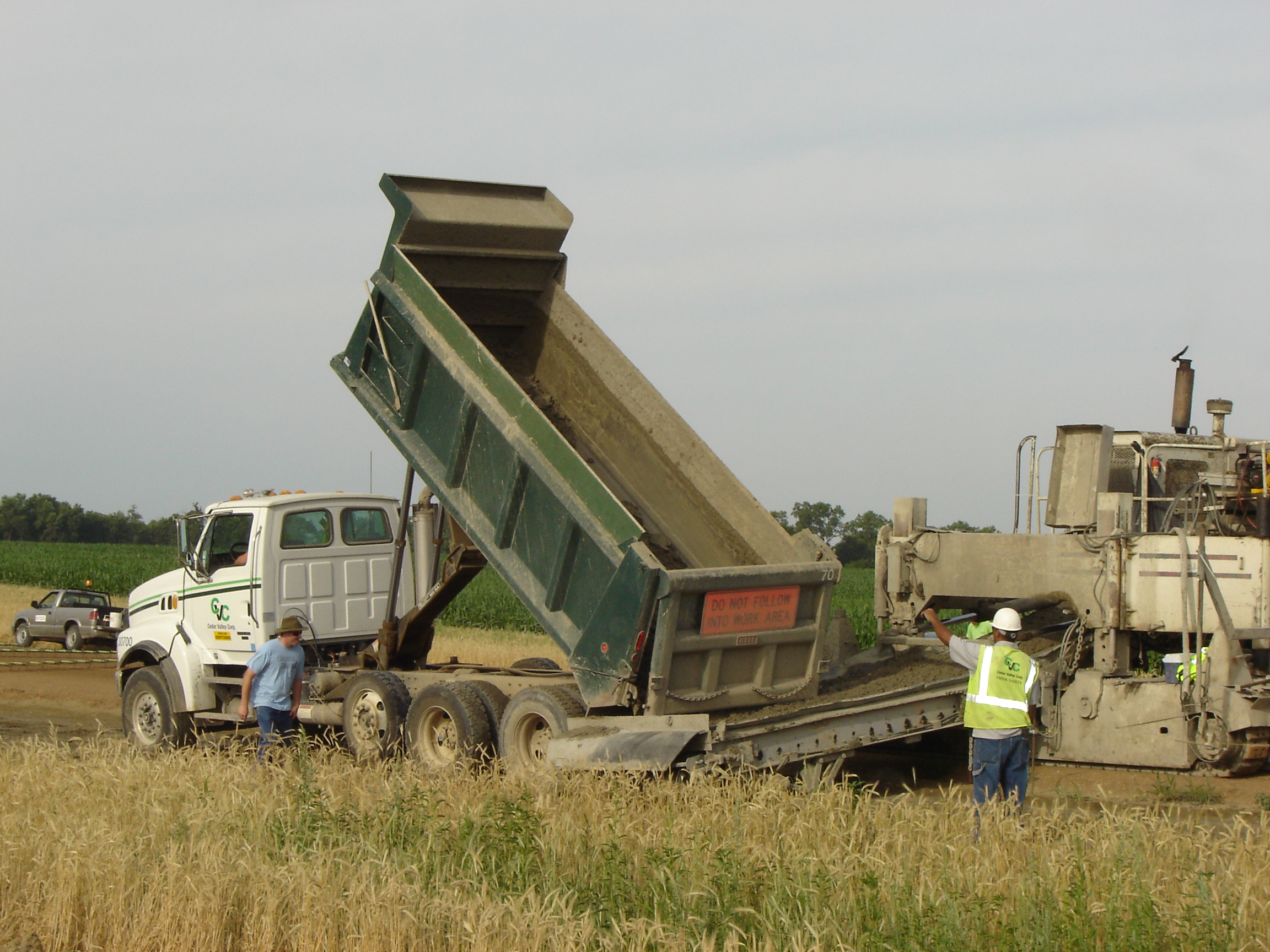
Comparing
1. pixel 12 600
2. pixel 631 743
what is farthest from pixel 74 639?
pixel 631 743

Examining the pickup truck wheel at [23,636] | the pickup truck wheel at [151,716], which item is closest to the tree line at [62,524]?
the pickup truck wheel at [23,636]

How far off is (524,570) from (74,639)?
1747 cm

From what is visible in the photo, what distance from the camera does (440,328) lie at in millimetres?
9781

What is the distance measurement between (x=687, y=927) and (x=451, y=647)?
53.2 feet

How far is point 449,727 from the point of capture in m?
9.94

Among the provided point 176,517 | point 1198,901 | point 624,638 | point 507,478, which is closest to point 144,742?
point 176,517

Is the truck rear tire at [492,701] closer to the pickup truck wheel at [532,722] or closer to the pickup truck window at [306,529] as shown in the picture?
the pickup truck wheel at [532,722]

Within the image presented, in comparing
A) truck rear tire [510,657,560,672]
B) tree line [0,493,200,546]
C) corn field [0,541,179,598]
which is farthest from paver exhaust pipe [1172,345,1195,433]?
tree line [0,493,200,546]

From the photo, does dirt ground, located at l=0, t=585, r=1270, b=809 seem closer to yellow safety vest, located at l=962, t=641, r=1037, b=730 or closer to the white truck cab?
yellow safety vest, located at l=962, t=641, r=1037, b=730

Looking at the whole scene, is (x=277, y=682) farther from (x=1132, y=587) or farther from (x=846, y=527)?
(x=846, y=527)

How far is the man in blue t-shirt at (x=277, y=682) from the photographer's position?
10227 mm

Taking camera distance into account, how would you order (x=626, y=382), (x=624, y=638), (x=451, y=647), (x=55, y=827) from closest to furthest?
(x=55, y=827) < (x=624, y=638) < (x=626, y=382) < (x=451, y=647)

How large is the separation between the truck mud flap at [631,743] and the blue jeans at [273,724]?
2.55m

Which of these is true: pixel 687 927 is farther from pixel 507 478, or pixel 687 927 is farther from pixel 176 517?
pixel 176 517
